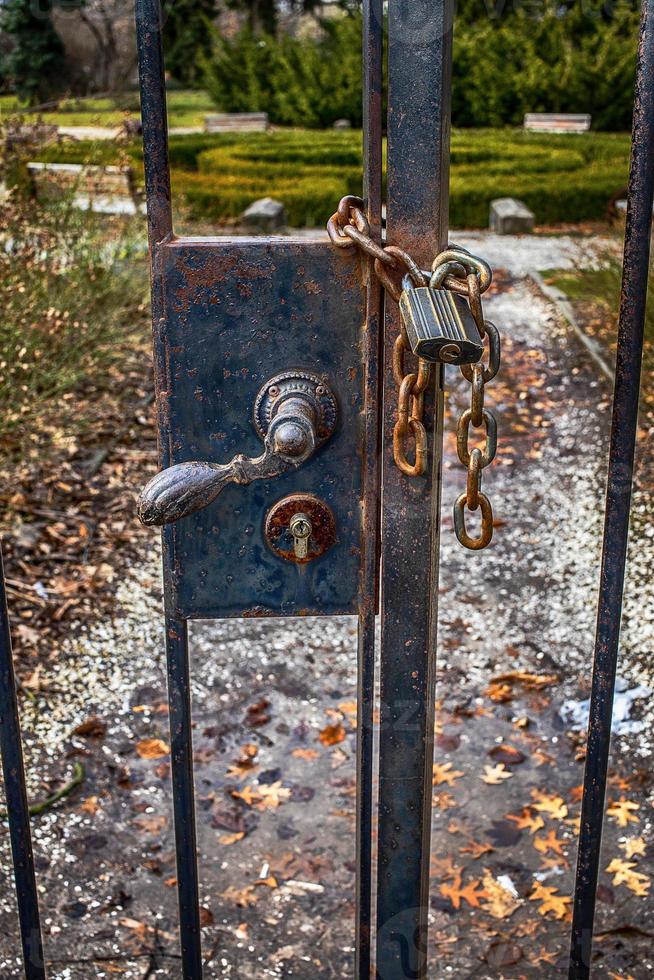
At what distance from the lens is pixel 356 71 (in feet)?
72.0

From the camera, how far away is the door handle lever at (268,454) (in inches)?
38.9

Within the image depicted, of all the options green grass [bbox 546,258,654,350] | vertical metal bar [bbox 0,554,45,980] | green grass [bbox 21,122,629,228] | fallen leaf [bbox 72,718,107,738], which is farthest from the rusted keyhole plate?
green grass [bbox 21,122,629,228]

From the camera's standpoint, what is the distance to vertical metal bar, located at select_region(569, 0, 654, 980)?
1.00 meters

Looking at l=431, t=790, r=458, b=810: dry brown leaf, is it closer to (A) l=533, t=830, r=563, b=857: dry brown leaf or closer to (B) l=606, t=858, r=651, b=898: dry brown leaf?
(A) l=533, t=830, r=563, b=857: dry brown leaf

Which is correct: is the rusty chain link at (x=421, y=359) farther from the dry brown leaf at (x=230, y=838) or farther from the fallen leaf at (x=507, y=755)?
the fallen leaf at (x=507, y=755)

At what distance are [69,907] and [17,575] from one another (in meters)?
1.90

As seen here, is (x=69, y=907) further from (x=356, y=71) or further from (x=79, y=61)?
(x=79, y=61)

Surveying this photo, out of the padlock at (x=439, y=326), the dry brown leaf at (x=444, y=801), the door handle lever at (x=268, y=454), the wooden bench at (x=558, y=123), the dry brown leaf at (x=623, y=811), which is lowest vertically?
the dry brown leaf at (x=444, y=801)

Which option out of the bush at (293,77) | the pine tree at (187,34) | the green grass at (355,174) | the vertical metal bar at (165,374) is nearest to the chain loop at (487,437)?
the vertical metal bar at (165,374)

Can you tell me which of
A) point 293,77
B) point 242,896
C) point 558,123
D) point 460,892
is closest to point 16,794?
point 242,896

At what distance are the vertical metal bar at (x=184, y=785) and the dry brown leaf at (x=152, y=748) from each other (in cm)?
216

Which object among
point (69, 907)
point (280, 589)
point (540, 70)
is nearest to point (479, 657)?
point (69, 907)

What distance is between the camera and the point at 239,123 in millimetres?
21844

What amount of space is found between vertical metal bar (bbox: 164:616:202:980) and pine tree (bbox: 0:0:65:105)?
89.7 feet
